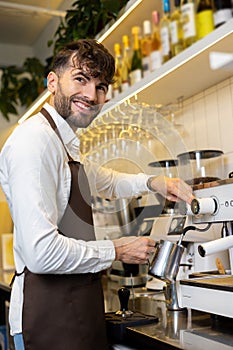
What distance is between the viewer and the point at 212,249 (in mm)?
1121

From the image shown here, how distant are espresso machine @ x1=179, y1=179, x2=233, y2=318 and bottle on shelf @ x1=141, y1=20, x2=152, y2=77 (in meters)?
0.75

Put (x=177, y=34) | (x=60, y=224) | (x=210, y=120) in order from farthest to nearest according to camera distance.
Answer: (x=210, y=120) < (x=177, y=34) < (x=60, y=224)

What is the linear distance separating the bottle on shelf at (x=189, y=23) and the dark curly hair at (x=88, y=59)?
0.34m

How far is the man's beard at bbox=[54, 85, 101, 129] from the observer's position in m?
1.29

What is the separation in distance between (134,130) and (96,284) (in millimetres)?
739

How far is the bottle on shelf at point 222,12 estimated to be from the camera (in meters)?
1.38

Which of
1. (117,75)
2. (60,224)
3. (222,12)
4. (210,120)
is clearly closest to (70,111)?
(60,224)

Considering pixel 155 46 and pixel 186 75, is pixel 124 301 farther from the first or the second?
pixel 155 46

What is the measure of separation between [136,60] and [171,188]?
94cm

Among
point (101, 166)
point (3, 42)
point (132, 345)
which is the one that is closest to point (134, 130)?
point (101, 166)

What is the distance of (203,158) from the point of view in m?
1.70

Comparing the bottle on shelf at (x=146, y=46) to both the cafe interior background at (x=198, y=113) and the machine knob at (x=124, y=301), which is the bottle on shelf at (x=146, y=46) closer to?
the cafe interior background at (x=198, y=113)

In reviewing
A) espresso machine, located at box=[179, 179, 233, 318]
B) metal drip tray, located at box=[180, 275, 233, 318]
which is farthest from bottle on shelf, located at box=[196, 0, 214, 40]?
metal drip tray, located at box=[180, 275, 233, 318]

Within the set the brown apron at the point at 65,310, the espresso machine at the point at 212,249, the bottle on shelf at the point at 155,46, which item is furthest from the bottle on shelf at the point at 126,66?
the brown apron at the point at 65,310
